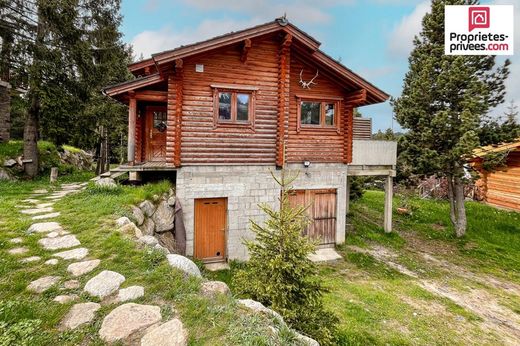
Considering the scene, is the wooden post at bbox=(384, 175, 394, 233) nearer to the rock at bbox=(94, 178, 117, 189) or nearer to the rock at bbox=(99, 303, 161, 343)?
the rock at bbox=(94, 178, 117, 189)

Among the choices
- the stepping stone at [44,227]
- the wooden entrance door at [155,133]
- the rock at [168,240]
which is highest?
the wooden entrance door at [155,133]

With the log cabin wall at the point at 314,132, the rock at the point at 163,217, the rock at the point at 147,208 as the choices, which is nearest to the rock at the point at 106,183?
the rock at the point at 147,208

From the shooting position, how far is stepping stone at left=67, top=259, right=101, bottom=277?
425 centimetres

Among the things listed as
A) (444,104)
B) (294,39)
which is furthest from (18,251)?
(444,104)

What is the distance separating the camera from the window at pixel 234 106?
409 inches

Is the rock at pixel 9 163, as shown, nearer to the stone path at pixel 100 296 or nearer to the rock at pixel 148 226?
the rock at pixel 148 226

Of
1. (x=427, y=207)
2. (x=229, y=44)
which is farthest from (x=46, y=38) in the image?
(x=427, y=207)

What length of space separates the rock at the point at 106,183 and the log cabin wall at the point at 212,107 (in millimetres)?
2374

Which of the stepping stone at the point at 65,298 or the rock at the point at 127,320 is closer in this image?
the rock at the point at 127,320

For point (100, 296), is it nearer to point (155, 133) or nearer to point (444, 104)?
point (155, 133)

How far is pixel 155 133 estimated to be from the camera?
12.5 metres

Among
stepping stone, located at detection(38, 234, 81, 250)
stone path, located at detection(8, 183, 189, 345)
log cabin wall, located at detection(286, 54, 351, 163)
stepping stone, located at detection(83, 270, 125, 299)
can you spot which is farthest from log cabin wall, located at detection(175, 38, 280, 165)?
stepping stone, located at detection(83, 270, 125, 299)

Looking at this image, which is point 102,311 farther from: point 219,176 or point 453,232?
point 453,232

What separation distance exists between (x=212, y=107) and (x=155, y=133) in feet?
12.2
